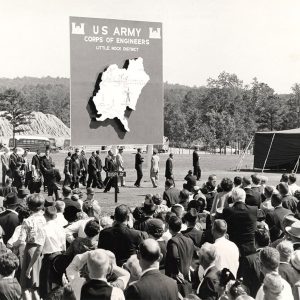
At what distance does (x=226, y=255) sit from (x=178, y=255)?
57 cm

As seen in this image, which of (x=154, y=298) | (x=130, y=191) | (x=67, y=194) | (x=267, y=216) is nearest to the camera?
(x=154, y=298)

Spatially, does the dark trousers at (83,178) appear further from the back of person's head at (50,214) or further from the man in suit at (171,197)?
the back of person's head at (50,214)

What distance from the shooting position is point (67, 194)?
951cm

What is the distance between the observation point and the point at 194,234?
6.82 metres

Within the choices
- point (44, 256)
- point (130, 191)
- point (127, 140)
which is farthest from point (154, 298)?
point (127, 140)

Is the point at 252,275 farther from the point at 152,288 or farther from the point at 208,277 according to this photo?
the point at 152,288

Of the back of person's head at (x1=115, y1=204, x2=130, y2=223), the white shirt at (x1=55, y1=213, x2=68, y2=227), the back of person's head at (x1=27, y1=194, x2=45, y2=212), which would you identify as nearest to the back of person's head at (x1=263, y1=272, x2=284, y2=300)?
the back of person's head at (x1=115, y1=204, x2=130, y2=223)

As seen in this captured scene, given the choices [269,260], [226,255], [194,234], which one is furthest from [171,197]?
[269,260]

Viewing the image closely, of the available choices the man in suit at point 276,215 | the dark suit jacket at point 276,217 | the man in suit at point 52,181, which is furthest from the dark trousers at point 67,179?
the dark suit jacket at point 276,217

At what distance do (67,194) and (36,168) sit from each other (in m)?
8.74

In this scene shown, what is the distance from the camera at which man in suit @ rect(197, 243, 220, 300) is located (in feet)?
16.6

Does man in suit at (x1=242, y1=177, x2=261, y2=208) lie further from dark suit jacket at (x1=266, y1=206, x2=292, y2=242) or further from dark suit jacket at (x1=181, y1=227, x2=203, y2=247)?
dark suit jacket at (x1=181, y1=227, x2=203, y2=247)

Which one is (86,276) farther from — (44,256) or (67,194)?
(67,194)

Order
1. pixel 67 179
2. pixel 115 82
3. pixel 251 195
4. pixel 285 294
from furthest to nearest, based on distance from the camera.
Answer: pixel 115 82 < pixel 67 179 < pixel 251 195 < pixel 285 294
